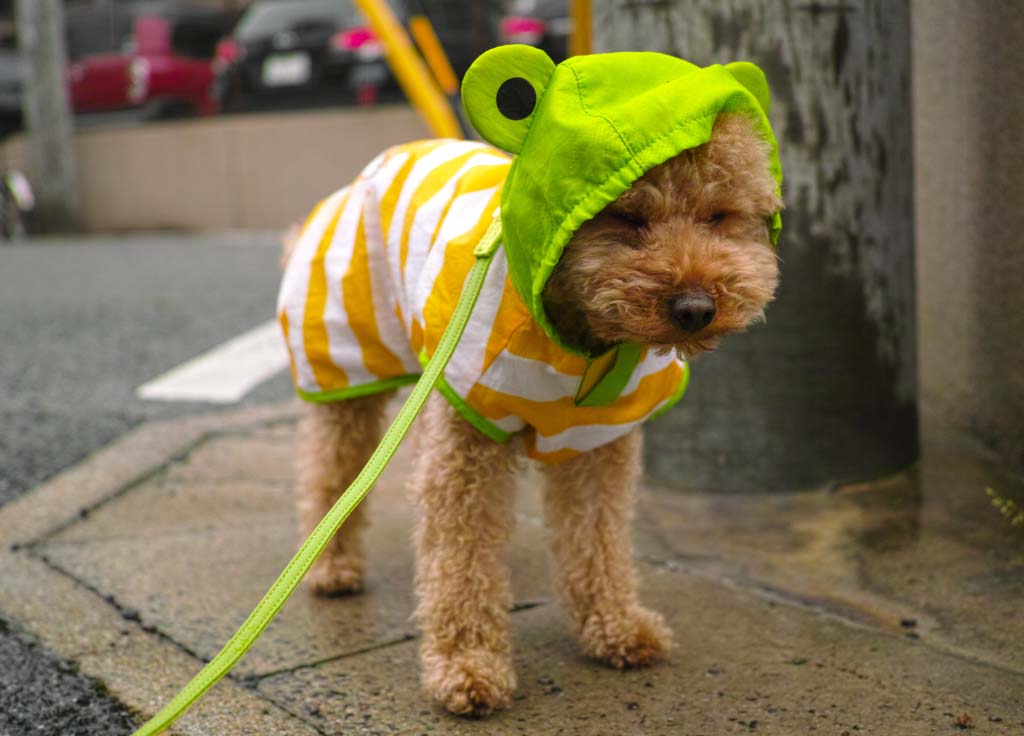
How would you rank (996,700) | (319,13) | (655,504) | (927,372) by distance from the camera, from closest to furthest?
(996,700) < (655,504) < (927,372) < (319,13)

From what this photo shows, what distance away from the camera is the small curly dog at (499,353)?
218 cm

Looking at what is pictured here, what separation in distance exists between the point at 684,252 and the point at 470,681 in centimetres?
100

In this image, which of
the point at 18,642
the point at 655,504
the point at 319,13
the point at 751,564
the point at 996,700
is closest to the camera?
the point at 996,700

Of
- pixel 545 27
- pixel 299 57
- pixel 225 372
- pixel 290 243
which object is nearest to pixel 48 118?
pixel 299 57

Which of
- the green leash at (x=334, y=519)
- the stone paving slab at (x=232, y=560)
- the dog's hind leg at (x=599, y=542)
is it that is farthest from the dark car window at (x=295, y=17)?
the green leash at (x=334, y=519)

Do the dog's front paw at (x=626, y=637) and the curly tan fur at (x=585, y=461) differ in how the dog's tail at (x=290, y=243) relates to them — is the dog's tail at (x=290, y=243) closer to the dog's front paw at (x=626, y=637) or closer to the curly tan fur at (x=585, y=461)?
the curly tan fur at (x=585, y=461)

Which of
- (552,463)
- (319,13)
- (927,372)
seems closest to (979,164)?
(927,372)

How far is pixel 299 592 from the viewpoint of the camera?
3256 millimetres

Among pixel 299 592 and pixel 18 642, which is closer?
pixel 18 642

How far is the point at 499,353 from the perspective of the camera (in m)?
2.43

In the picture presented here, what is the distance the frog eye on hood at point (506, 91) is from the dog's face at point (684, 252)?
0.78ft

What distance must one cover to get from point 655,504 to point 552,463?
111 centimetres

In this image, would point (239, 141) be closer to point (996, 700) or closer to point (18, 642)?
point (18, 642)

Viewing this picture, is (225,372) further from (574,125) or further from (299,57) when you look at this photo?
(299,57)
